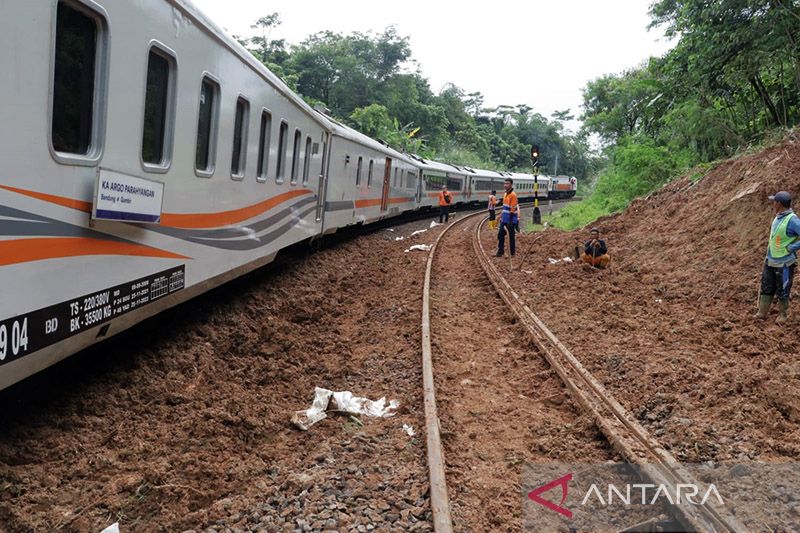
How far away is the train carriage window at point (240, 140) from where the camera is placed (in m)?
6.52

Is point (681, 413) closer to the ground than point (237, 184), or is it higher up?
closer to the ground

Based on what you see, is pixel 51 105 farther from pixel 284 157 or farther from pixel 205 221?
pixel 284 157

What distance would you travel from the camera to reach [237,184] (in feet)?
21.6

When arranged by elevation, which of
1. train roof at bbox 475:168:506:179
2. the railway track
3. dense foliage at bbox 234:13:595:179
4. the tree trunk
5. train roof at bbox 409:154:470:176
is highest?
dense foliage at bbox 234:13:595:179

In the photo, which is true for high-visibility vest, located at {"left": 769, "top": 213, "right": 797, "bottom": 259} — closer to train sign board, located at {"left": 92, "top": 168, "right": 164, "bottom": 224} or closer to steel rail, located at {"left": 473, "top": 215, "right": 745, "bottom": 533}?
steel rail, located at {"left": 473, "top": 215, "right": 745, "bottom": 533}

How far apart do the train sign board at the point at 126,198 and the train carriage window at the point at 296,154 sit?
4.89 m

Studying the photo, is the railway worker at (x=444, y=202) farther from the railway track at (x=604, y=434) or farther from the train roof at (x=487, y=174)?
the railway track at (x=604, y=434)

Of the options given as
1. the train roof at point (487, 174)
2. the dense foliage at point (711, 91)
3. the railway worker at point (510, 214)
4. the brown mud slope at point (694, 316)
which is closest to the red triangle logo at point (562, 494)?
the brown mud slope at point (694, 316)

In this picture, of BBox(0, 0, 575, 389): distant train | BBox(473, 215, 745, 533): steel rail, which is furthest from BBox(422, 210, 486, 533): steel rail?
BBox(0, 0, 575, 389): distant train

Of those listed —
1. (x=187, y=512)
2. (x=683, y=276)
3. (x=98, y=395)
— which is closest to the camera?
(x=187, y=512)

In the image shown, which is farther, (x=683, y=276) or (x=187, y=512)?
(x=683, y=276)

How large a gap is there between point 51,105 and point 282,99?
17.2ft

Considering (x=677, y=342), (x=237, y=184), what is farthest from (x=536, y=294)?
(x=237, y=184)

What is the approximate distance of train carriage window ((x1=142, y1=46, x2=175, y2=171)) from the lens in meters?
4.37
